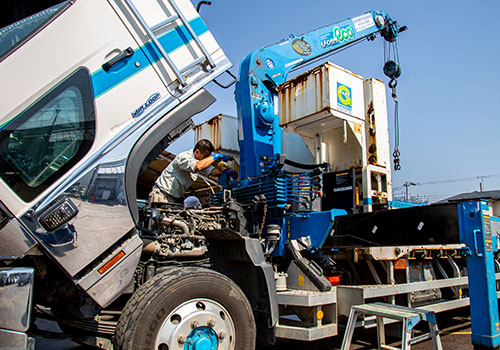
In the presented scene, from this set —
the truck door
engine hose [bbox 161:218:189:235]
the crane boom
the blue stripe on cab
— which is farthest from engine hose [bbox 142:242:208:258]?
the crane boom

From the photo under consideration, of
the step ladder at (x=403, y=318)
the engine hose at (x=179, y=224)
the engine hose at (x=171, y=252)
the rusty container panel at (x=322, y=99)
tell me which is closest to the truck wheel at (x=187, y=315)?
the engine hose at (x=171, y=252)

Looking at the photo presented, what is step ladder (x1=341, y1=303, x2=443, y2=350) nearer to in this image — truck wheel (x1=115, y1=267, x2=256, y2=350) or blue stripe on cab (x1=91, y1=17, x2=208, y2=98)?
truck wheel (x1=115, y1=267, x2=256, y2=350)

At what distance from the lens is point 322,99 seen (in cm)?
489

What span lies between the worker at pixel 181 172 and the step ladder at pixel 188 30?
5.41 feet

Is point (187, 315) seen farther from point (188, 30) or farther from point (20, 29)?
point (20, 29)

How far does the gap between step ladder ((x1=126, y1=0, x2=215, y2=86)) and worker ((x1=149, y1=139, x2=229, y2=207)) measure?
5.41 feet

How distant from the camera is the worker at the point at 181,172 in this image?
14.4 ft

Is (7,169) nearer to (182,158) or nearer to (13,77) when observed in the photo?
(13,77)

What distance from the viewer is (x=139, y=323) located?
2398mm

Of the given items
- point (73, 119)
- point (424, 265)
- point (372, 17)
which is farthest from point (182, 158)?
point (372, 17)

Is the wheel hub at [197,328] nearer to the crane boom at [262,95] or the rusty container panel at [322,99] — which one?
the crane boom at [262,95]

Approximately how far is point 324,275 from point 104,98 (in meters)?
2.98

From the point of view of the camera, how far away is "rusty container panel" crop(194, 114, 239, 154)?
649 centimetres

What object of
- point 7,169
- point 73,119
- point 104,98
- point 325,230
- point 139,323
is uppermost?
point 104,98
